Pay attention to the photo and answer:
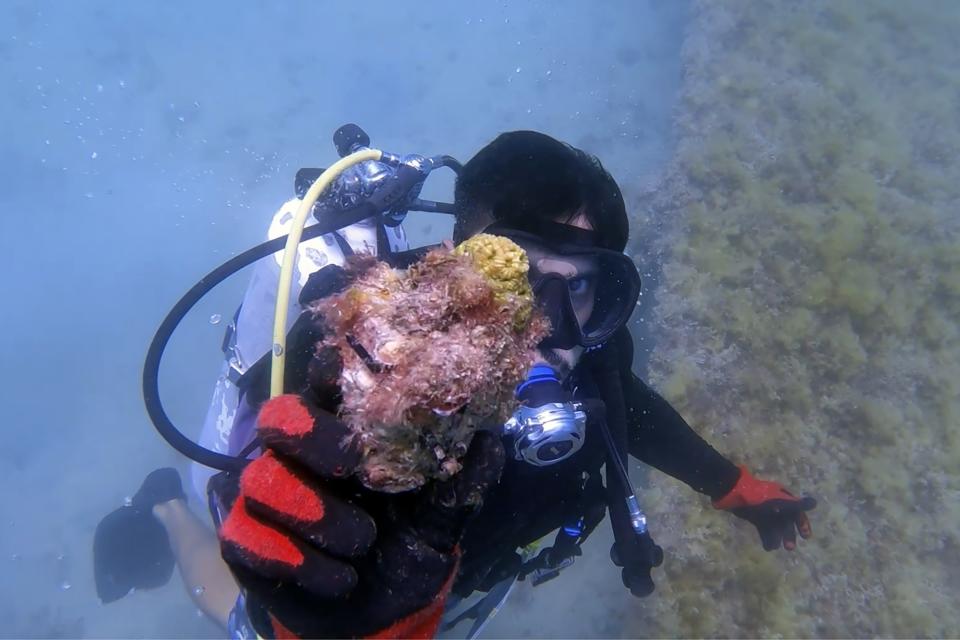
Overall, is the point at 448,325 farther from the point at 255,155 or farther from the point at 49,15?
Answer: the point at 49,15

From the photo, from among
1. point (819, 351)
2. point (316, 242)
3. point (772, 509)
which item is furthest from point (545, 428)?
point (819, 351)

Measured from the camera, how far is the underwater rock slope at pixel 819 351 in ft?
17.0

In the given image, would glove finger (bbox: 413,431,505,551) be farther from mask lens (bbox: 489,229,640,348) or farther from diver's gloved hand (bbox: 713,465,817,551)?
diver's gloved hand (bbox: 713,465,817,551)

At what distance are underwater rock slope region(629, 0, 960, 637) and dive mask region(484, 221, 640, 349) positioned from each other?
3468 mm

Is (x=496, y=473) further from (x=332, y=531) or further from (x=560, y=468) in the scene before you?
(x=560, y=468)

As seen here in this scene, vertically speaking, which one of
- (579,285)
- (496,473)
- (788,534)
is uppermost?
(496,473)

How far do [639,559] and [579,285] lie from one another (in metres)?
1.56

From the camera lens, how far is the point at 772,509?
12.5 ft

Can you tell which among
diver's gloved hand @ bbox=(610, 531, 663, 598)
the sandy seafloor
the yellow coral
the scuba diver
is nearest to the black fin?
the scuba diver

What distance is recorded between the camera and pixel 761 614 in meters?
5.02

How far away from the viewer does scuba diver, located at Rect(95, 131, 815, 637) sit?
1132 mm

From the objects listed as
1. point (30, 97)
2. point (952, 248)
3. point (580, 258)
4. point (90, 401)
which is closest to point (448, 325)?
point (580, 258)

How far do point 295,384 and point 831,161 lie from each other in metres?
8.06

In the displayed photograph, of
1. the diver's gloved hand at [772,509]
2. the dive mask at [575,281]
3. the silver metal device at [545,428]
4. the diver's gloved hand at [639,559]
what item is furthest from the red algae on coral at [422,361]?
the diver's gloved hand at [772,509]
